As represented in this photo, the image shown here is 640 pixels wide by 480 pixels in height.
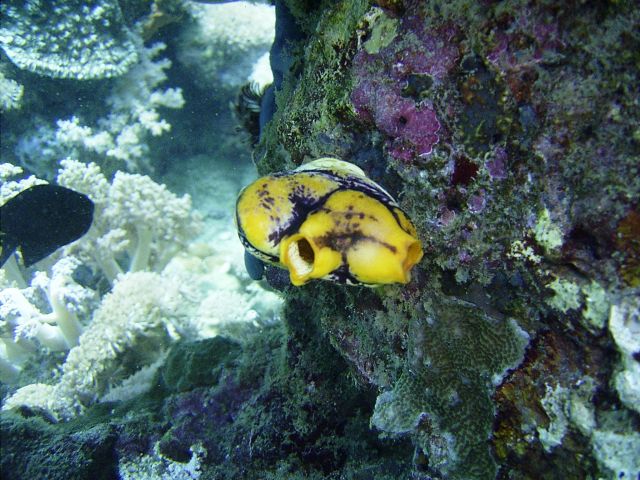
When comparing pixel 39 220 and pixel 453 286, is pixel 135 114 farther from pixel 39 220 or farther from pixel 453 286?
pixel 453 286

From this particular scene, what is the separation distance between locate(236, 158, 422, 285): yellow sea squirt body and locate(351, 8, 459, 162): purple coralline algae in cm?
30

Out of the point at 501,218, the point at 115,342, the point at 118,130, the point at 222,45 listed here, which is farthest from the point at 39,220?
the point at 222,45

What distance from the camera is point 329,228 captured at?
1.68m

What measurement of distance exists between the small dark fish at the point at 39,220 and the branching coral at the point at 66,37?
3375mm

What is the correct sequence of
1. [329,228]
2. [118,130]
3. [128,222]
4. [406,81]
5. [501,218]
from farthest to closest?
[118,130] → [128,222] → [406,81] → [501,218] → [329,228]

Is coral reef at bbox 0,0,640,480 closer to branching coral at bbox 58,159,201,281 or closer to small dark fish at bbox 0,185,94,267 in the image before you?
small dark fish at bbox 0,185,94,267

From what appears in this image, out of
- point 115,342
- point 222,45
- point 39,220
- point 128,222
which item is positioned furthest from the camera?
point 222,45

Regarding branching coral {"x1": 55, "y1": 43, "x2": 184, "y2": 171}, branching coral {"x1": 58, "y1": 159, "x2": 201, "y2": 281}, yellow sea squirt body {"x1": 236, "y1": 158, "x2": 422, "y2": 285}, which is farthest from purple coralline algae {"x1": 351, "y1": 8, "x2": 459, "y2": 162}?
branching coral {"x1": 55, "y1": 43, "x2": 184, "y2": 171}

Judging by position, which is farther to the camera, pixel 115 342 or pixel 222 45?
pixel 222 45

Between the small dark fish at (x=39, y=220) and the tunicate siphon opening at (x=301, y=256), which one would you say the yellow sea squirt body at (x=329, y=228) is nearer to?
the tunicate siphon opening at (x=301, y=256)

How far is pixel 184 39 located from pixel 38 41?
2.36 metres

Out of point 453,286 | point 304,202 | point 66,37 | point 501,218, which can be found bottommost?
point 66,37

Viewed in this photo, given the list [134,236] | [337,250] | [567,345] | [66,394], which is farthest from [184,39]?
[567,345]

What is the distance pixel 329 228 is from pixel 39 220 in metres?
2.76
